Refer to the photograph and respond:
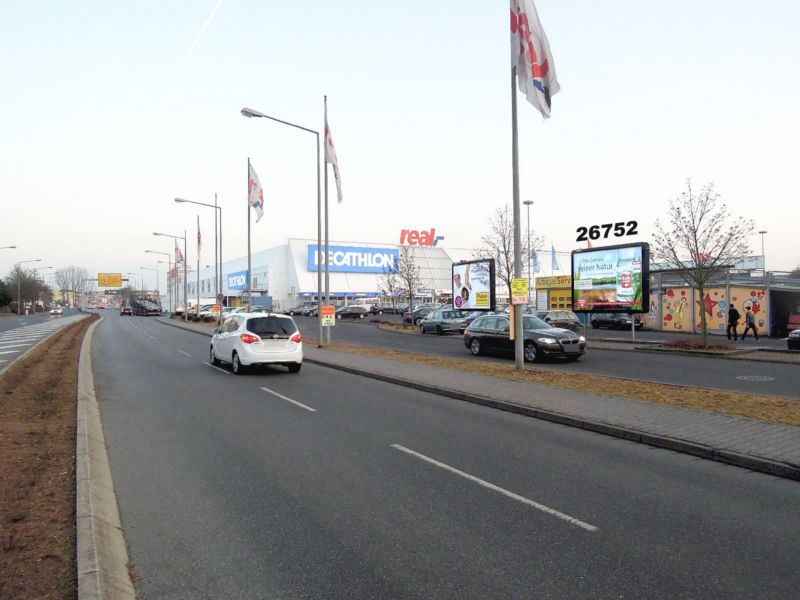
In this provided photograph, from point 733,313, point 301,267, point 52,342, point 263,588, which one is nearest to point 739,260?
point 733,313

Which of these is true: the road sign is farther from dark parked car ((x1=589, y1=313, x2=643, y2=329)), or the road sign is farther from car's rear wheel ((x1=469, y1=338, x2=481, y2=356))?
dark parked car ((x1=589, y1=313, x2=643, y2=329))

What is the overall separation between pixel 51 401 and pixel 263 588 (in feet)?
27.3

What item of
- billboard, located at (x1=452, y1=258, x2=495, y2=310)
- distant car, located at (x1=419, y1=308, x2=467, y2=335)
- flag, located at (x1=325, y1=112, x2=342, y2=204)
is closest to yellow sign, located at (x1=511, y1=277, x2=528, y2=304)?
flag, located at (x1=325, y1=112, x2=342, y2=204)

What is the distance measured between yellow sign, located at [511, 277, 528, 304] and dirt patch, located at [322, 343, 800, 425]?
1.83 m

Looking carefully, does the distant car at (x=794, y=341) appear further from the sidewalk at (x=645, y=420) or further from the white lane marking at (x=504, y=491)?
the white lane marking at (x=504, y=491)

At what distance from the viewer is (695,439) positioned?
7520 millimetres

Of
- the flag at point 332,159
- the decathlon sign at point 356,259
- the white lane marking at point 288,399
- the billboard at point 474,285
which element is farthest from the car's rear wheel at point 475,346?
the decathlon sign at point 356,259

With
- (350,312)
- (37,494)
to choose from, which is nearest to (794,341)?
(37,494)

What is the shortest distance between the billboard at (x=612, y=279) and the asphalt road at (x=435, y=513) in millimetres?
18091

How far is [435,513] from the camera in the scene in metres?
5.14

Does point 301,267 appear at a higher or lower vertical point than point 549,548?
higher

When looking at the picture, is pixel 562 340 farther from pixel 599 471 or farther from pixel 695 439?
pixel 599 471

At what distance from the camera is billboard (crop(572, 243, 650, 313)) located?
25234 mm

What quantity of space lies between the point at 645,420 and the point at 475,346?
1378 cm
